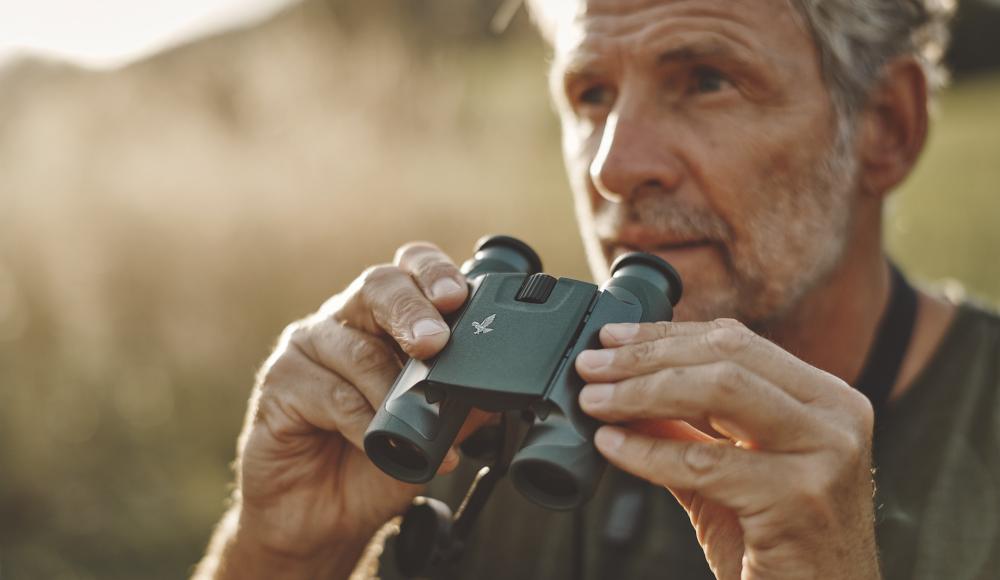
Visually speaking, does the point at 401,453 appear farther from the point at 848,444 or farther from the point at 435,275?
the point at 848,444

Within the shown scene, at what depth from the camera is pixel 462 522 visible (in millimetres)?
2082

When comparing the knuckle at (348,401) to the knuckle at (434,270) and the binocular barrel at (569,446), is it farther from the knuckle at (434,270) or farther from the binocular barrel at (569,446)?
the binocular barrel at (569,446)

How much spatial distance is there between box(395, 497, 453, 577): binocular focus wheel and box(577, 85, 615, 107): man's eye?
1.15 m

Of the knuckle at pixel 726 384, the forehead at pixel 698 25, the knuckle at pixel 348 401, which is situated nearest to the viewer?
the knuckle at pixel 726 384

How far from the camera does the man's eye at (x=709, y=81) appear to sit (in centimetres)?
240

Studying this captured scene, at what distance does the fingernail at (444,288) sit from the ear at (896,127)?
147 centimetres

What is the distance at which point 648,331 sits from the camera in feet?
5.00

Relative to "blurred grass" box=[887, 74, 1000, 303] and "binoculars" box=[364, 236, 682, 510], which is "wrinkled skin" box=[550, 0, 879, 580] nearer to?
"binoculars" box=[364, 236, 682, 510]

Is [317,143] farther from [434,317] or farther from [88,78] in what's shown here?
[434,317]

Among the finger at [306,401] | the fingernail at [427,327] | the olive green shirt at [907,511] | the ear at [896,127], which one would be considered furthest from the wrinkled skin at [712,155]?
the finger at [306,401]

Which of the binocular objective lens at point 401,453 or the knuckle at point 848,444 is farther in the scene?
the binocular objective lens at point 401,453

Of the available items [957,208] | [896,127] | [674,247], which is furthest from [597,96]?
[957,208]

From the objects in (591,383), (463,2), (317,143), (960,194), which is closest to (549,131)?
(463,2)

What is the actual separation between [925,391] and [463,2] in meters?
8.64
